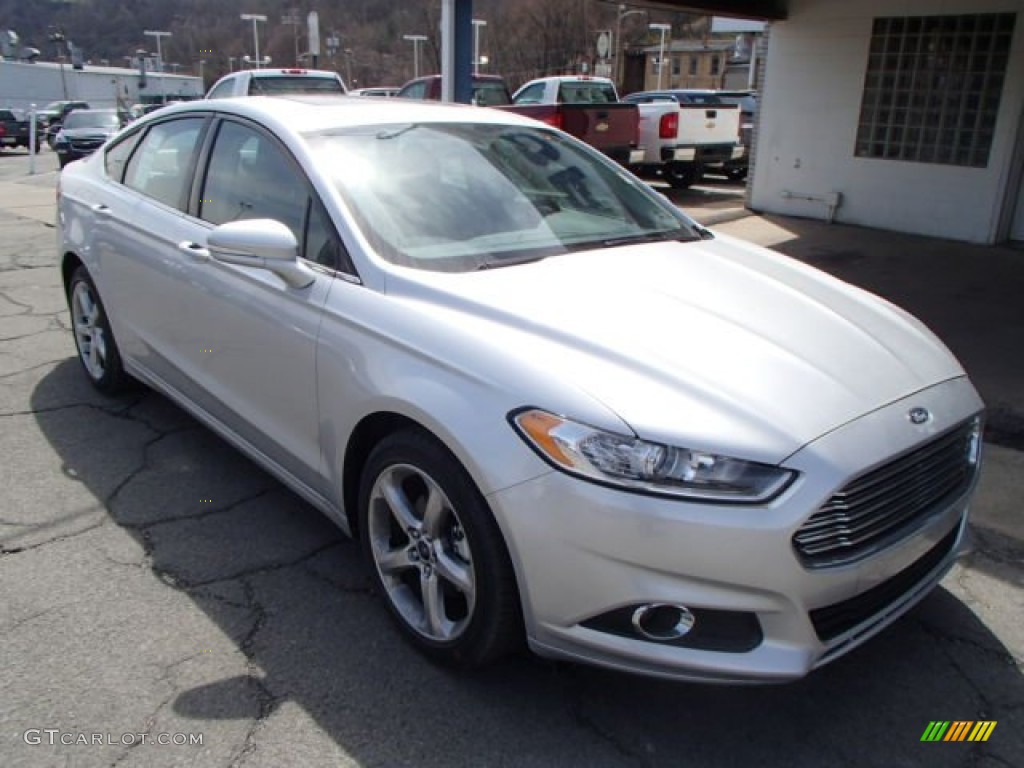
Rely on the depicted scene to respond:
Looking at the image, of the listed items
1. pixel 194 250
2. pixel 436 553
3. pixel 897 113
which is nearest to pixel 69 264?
pixel 194 250

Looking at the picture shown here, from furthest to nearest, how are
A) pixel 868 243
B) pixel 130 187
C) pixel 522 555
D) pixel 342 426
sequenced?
pixel 868 243 < pixel 130 187 < pixel 342 426 < pixel 522 555

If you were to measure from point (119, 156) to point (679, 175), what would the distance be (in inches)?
482

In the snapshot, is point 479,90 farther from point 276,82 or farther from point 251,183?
point 251,183

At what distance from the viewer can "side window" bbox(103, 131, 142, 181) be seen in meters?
4.32

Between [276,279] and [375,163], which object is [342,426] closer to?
[276,279]

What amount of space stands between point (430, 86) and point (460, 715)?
1308cm

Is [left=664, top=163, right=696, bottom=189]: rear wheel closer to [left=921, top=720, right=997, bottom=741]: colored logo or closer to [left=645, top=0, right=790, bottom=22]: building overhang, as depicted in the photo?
[left=645, top=0, right=790, bottom=22]: building overhang

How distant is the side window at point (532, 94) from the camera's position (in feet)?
48.8

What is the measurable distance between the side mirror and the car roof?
0.56 meters

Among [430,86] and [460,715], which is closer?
[460,715]

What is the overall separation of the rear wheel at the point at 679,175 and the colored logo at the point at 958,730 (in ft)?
43.1

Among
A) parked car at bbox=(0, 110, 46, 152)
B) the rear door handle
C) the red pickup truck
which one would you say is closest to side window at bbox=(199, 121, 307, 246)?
the rear door handle

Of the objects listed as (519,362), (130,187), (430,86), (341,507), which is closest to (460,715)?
(341,507)

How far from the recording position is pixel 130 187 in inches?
163
